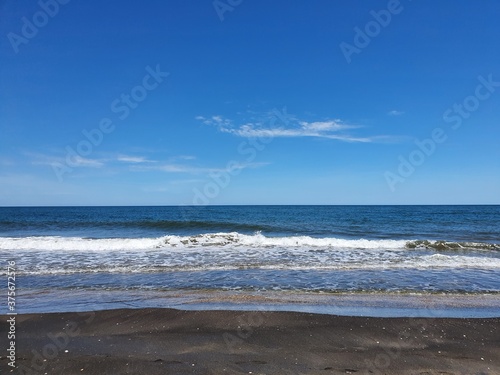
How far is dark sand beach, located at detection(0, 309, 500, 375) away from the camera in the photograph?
527cm

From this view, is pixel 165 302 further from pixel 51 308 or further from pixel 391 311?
pixel 391 311

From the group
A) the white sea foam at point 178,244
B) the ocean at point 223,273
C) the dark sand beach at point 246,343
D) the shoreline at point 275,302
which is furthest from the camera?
the white sea foam at point 178,244

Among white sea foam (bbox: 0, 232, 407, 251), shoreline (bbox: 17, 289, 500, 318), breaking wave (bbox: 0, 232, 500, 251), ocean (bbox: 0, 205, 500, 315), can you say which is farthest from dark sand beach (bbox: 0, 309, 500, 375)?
white sea foam (bbox: 0, 232, 407, 251)

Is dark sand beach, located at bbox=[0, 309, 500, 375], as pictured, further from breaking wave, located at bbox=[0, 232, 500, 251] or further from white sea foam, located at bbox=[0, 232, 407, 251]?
white sea foam, located at bbox=[0, 232, 407, 251]

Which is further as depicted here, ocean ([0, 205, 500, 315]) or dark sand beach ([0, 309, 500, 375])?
ocean ([0, 205, 500, 315])

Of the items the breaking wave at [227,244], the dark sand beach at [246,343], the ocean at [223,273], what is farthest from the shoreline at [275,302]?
the breaking wave at [227,244]

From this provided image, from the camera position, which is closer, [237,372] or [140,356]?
[237,372]

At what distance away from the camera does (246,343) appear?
6.23 metres

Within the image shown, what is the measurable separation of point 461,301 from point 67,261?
52.7 feet

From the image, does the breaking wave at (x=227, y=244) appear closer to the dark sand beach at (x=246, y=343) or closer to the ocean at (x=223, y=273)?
the ocean at (x=223, y=273)

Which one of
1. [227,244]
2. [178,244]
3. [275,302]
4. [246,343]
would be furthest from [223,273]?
[178,244]

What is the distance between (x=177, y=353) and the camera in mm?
5785

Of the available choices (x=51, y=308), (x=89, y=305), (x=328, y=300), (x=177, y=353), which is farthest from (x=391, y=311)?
(x=51, y=308)

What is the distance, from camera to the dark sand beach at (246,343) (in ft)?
17.3
